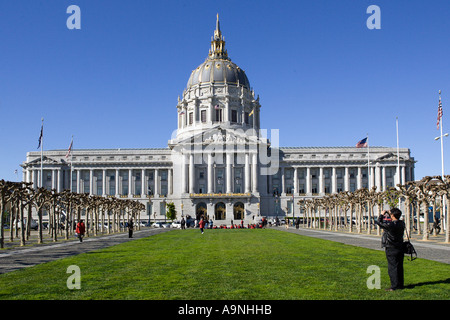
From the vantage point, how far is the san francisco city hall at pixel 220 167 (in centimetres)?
11588

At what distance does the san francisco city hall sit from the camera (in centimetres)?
11588

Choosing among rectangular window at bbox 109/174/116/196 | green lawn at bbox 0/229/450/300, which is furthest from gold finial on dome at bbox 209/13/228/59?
green lawn at bbox 0/229/450/300

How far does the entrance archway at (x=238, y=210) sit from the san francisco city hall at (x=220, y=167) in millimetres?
230

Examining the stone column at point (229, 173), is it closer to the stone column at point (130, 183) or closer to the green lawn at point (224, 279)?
the stone column at point (130, 183)

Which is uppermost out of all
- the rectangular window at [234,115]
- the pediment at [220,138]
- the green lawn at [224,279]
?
the rectangular window at [234,115]

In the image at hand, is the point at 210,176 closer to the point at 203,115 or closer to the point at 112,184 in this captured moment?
the point at 203,115

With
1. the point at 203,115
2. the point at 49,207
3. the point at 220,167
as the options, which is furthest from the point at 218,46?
the point at 49,207

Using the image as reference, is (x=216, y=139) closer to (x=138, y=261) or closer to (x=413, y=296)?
(x=138, y=261)

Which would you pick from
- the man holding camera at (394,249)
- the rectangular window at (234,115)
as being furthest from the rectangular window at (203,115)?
the man holding camera at (394,249)

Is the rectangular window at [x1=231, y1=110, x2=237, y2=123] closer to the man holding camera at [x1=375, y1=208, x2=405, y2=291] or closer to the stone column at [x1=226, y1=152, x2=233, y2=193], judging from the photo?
the stone column at [x1=226, y1=152, x2=233, y2=193]

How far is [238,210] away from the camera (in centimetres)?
11231
